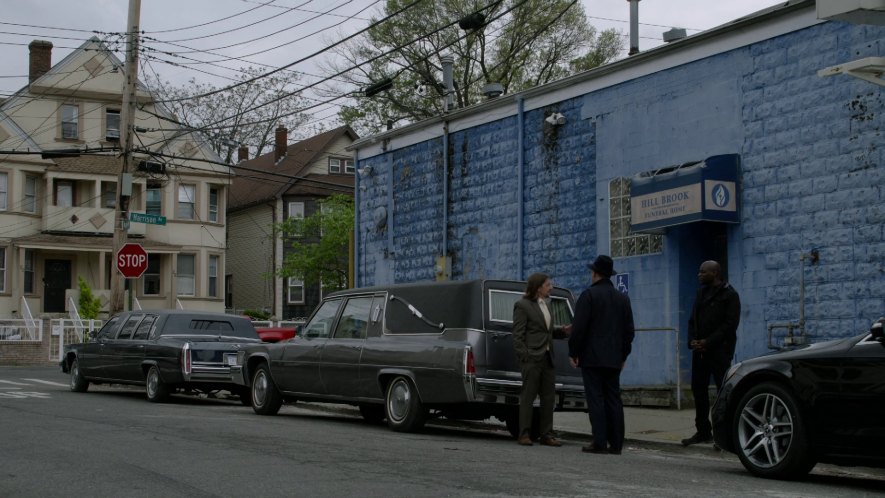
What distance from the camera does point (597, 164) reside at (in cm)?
1823

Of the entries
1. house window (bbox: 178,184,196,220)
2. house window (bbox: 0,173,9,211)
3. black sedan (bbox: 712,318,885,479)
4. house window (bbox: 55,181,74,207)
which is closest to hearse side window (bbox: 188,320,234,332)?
black sedan (bbox: 712,318,885,479)

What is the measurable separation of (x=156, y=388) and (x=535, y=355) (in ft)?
27.9

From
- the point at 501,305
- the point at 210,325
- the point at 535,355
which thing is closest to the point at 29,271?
the point at 210,325

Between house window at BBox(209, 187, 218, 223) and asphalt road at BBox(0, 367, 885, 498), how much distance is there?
1306 inches

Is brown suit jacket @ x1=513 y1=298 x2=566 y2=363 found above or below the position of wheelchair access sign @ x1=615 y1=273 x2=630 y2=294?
below

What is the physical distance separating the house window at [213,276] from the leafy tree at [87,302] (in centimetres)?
630

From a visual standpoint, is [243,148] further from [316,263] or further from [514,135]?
[514,135]

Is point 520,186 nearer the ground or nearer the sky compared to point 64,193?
nearer the ground

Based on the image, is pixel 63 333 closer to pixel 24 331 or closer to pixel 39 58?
pixel 24 331

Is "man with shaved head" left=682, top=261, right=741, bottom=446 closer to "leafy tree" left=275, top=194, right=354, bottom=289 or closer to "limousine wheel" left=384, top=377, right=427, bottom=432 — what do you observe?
"limousine wheel" left=384, top=377, right=427, bottom=432

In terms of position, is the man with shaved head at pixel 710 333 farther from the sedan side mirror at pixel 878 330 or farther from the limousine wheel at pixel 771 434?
the sedan side mirror at pixel 878 330

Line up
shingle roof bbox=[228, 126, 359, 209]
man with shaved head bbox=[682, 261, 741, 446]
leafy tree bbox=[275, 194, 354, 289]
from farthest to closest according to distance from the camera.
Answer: shingle roof bbox=[228, 126, 359, 209]
leafy tree bbox=[275, 194, 354, 289]
man with shaved head bbox=[682, 261, 741, 446]

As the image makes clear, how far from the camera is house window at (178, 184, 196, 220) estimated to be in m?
45.0

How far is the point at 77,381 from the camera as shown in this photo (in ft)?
65.1
